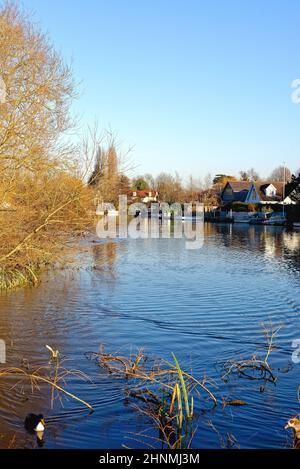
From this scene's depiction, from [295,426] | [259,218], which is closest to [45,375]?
[295,426]

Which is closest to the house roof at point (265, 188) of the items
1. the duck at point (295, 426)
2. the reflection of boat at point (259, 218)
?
the reflection of boat at point (259, 218)

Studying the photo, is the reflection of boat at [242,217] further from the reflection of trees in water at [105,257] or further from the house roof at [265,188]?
the reflection of trees in water at [105,257]

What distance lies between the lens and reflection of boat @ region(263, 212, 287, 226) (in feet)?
191

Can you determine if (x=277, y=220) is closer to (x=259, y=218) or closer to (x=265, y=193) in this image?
(x=259, y=218)

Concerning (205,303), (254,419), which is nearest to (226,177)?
(205,303)

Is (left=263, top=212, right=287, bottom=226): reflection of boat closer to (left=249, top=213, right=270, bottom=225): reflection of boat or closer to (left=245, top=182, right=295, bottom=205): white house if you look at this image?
(left=249, top=213, right=270, bottom=225): reflection of boat

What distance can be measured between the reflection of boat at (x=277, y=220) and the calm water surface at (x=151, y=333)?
34.8m

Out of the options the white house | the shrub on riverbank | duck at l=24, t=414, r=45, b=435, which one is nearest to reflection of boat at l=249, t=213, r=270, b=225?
the white house

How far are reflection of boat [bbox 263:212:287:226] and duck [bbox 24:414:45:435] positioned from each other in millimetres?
53929

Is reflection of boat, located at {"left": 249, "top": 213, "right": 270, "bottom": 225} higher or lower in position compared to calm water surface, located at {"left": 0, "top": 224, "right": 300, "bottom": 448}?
higher

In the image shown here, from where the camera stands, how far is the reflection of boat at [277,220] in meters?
58.2

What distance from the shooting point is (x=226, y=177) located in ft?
381

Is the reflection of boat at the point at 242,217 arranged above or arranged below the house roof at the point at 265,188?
below
